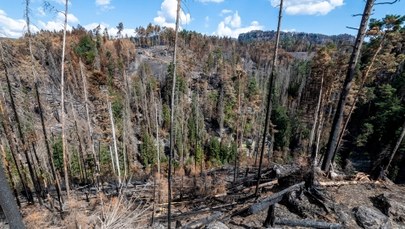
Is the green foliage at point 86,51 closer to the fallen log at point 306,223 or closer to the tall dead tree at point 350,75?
the tall dead tree at point 350,75

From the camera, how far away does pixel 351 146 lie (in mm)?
39062

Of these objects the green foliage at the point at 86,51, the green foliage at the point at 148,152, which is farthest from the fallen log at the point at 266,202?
the green foliage at the point at 86,51

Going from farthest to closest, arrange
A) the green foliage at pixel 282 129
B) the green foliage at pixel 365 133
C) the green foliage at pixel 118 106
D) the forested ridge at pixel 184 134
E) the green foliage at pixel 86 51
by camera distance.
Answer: the green foliage at pixel 86 51, the green foliage at pixel 282 129, the green foliage at pixel 118 106, the green foliage at pixel 365 133, the forested ridge at pixel 184 134

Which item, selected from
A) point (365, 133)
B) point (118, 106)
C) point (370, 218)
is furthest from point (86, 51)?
point (370, 218)

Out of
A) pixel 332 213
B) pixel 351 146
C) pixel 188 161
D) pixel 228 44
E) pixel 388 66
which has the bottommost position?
pixel 188 161

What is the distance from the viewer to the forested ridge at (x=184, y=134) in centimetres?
1034

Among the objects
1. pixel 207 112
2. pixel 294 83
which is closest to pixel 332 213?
pixel 207 112

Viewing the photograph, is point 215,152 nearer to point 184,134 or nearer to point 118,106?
point 184,134

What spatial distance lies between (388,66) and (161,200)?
1835 cm

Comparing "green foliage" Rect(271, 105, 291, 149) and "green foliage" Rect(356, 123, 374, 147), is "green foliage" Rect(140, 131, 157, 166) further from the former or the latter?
"green foliage" Rect(356, 123, 374, 147)

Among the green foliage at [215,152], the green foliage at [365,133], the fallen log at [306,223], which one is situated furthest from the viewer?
the green foliage at [215,152]

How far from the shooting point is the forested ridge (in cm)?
1034

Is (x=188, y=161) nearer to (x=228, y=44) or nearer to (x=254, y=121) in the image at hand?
(x=254, y=121)

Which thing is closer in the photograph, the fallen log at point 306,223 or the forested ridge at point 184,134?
the fallen log at point 306,223
